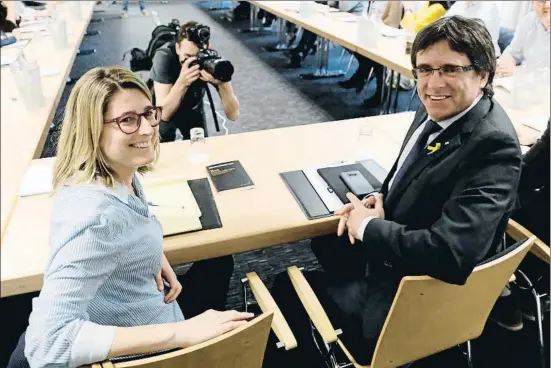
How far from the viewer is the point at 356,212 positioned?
55.7 inches

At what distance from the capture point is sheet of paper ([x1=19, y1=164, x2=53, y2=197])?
1545 mm

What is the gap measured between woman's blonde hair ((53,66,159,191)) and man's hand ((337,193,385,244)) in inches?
27.2

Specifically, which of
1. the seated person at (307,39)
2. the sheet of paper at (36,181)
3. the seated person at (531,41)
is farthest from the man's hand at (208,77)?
the seated person at (307,39)

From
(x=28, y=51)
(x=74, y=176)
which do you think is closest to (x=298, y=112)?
(x=28, y=51)

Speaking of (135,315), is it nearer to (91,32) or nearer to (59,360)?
(59,360)

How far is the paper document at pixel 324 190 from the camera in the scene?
4.99ft

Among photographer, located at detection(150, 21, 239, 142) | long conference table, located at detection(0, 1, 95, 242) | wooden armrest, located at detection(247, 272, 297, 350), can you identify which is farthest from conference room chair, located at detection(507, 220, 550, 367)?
long conference table, located at detection(0, 1, 95, 242)

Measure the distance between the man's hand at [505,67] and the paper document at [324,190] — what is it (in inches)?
61.3

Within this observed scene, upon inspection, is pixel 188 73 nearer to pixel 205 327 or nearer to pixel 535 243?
pixel 205 327

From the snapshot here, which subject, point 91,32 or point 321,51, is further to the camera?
point 91,32

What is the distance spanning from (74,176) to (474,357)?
1.61 m

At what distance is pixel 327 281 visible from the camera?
1524 mm

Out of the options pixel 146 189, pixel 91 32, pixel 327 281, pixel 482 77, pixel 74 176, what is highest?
pixel 482 77

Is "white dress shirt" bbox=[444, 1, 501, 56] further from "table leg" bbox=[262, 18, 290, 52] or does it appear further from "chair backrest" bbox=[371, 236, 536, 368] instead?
"table leg" bbox=[262, 18, 290, 52]
